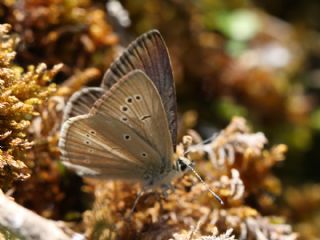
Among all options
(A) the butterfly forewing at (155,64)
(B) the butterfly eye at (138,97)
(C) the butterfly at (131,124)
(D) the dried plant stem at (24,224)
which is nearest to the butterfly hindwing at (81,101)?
(C) the butterfly at (131,124)

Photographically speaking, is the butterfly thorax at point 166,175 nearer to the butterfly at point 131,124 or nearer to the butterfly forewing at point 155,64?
the butterfly at point 131,124

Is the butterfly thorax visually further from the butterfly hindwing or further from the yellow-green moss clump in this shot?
the yellow-green moss clump

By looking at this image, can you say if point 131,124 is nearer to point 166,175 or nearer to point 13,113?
point 166,175

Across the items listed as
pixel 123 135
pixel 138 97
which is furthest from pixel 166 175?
pixel 138 97

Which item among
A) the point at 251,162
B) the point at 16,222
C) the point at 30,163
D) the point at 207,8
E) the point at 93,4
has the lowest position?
the point at 16,222

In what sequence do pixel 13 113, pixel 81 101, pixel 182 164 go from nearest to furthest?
1. pixel 13 113
2. pixel 182 164
3. pixel 81 101

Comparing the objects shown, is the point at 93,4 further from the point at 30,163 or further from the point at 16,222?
the point at 16,222

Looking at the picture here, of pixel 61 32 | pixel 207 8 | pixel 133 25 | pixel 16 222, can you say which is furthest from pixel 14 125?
pixel 207 8
